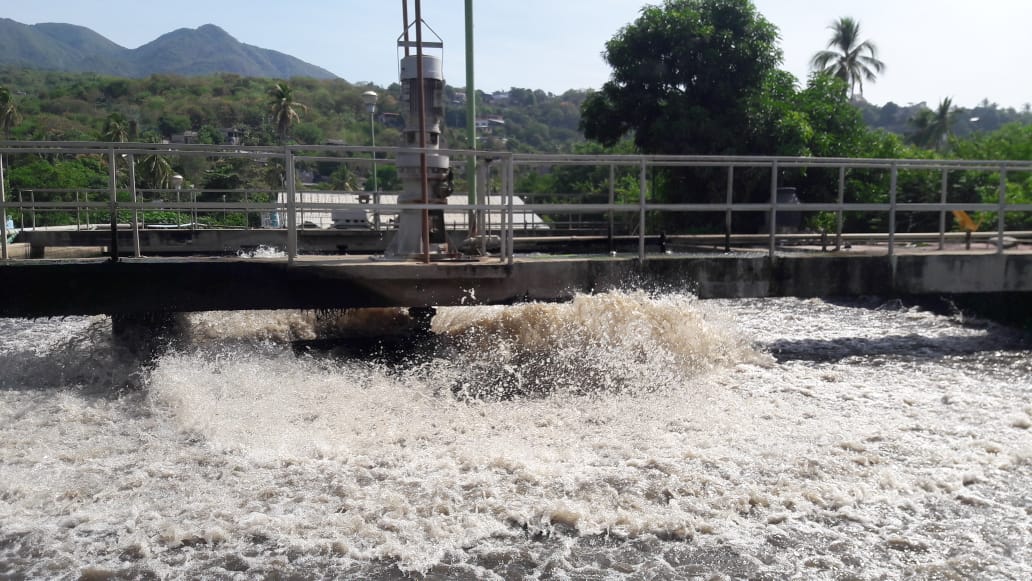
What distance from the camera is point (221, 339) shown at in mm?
8406

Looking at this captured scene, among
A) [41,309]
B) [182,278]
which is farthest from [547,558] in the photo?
[41,309]

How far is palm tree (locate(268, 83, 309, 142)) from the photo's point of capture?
57.9 meters

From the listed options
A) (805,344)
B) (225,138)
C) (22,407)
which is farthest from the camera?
(225,138)

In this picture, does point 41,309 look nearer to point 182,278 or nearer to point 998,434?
point 182,278

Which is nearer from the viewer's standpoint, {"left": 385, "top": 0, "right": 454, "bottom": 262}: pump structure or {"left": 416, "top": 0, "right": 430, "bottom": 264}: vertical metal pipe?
{"left": 416, "top": 0, "right": 430, "bottom": 264}: vertical metal pipe

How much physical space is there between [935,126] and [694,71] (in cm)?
4277

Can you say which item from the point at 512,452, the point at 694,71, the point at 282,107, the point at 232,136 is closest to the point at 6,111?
the point at 282,107

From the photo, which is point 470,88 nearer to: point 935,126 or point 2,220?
point 2,220

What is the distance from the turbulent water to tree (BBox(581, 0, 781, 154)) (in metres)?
13.5

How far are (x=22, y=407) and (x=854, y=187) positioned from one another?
72.3 feet

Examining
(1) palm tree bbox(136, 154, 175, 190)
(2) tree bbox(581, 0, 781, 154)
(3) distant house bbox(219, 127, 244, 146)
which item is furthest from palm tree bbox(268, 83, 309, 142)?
(2) tree bbox(581, 0, 781, 154)

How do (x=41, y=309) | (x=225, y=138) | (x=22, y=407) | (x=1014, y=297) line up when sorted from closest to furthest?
1. (x=22, y=407)
2. (x=41, y=309)
3. (x=1014, y=297)
4. (x=225, y=138)

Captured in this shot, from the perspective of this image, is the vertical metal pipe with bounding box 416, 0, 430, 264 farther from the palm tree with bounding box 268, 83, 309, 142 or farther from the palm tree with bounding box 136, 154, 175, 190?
the palm tree with bounding box 268, 83, 309, 142

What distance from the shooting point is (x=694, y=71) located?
22.8m
